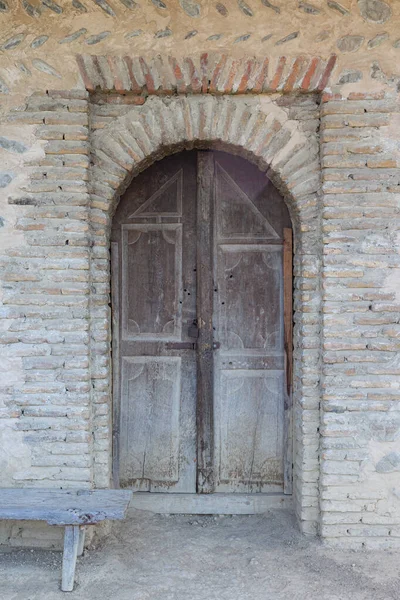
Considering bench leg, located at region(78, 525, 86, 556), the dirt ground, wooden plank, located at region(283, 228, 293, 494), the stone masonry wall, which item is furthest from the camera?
wooden plank, located at region(283, 228, 293, 494)

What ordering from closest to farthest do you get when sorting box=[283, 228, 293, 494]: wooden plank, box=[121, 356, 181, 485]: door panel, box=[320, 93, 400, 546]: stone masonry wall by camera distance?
1. box=[320, 93, 400, 546]: stone masonry wall
2. box=[283, 228, 293, 494]: wooden plank
3. box=[121, 356, 181, 485]: door panel

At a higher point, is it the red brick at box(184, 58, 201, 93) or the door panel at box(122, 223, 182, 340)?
the red brick at box(184, 58, 201, 93)

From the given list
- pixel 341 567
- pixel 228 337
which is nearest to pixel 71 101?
pixel 228 337

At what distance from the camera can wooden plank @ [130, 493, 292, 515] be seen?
3691mm

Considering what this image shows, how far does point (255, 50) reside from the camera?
310cm

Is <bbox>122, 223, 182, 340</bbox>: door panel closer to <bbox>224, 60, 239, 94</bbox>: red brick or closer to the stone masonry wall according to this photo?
<bbox>224, 60, 239, 94</bbox>: red brick

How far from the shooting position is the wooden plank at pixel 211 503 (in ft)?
12.1

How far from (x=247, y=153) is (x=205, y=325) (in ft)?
3.97

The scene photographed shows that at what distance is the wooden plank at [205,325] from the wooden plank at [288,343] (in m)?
0.52

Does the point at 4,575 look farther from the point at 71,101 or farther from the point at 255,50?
the point at 255,50

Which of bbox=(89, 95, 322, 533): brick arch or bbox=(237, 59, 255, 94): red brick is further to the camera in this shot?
bbox=(89, 95, 322, 533): brick arch

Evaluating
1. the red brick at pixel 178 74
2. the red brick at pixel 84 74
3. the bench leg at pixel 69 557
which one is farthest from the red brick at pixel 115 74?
the bench leg at pixel 69 557

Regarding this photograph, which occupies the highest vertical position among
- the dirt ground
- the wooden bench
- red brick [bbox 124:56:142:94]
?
red brick [bbox 124:56:142:94]

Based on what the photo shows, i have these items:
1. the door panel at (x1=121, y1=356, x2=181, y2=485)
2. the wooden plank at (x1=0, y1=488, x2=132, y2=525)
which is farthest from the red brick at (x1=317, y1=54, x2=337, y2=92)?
the wooden plank at (x1=0, y1=488, x2=132, y2=525)
